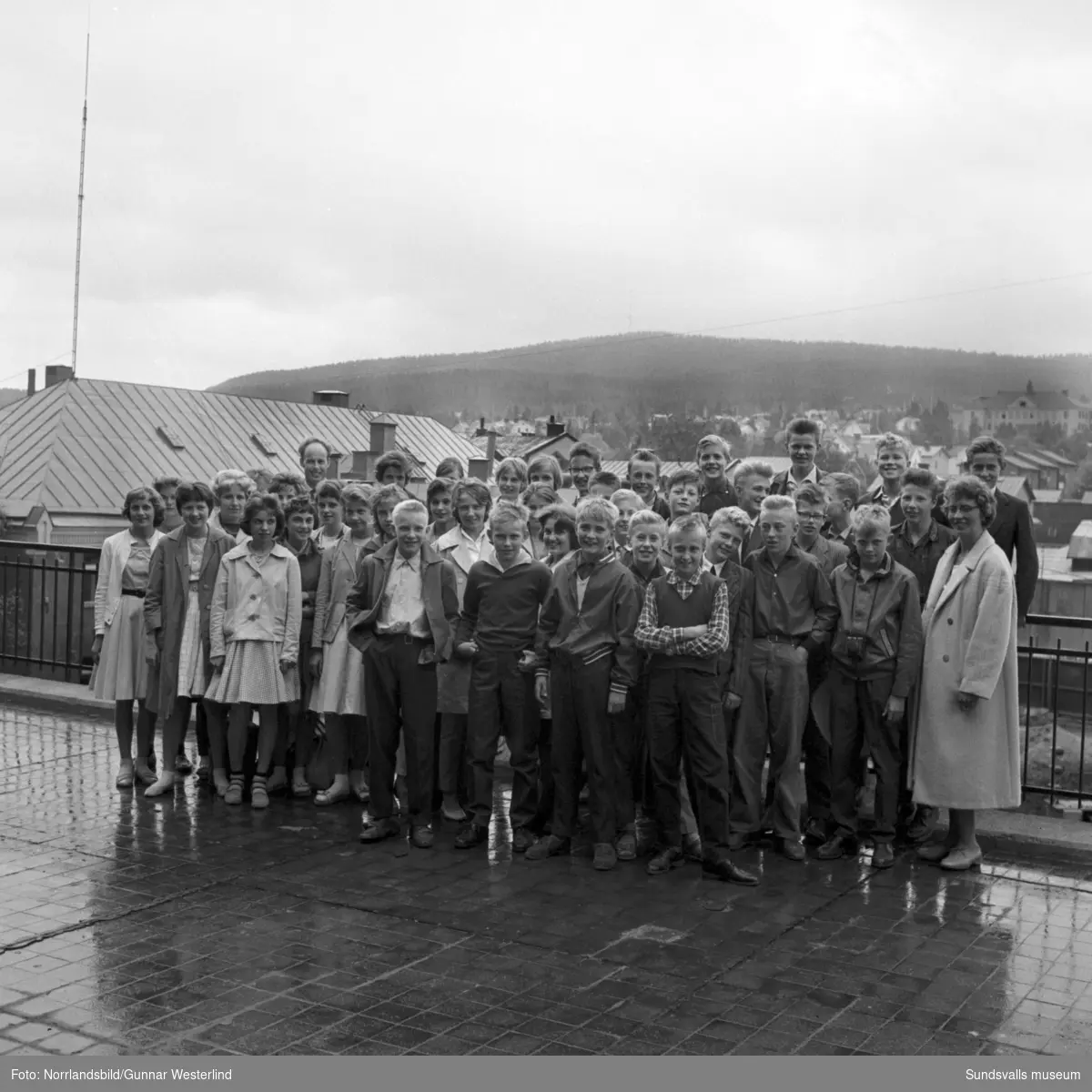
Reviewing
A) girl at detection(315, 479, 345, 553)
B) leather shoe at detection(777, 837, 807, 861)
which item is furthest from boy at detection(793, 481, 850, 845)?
girl at detection(315, 479, 345, 553)

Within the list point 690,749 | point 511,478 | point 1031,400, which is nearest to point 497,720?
point 690,749

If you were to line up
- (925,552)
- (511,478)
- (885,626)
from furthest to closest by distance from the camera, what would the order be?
(511,478) → (925,552) → (885,626)

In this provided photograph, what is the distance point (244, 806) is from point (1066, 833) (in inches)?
187

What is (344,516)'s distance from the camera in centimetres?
792

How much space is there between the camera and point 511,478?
8.70 metres

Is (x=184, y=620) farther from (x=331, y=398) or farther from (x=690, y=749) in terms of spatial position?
(x=331, y=398)

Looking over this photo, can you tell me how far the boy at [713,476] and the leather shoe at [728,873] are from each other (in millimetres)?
2748

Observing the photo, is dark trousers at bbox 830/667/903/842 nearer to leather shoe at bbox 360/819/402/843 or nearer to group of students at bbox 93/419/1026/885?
group of students at bbox 93/419/1026/885

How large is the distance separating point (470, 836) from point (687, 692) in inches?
57.6

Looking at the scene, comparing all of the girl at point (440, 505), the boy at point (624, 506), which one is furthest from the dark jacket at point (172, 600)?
the boy at point (624, 506)

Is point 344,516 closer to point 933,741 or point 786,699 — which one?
point 786,699

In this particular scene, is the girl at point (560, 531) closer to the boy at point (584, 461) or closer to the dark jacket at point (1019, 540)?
the boy at point (584, 461)

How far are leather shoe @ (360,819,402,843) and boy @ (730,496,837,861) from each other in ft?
6.17

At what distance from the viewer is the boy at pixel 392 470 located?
8.41m
